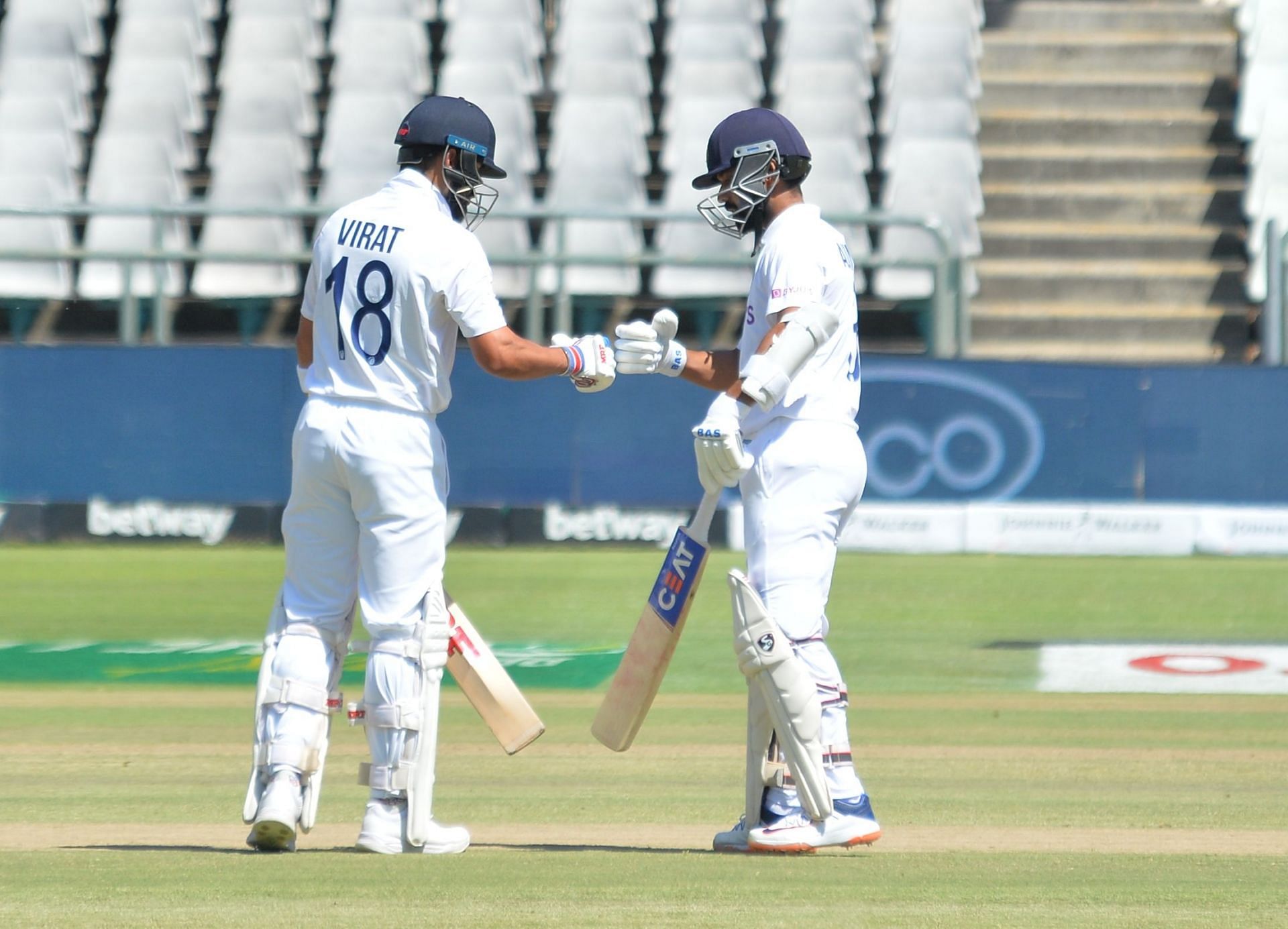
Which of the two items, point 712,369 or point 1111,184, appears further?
point 1111,184

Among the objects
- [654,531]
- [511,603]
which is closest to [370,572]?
[511,603]

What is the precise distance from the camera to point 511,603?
11.1 m

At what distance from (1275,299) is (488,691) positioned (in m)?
12.1

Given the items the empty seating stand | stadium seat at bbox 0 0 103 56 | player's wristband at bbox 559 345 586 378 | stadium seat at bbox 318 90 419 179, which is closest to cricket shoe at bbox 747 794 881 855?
player's wristband at bbox 559 345 586 378

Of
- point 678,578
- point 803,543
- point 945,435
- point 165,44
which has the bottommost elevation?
point 678,578

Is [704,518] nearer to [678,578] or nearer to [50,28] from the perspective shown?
[678,578]

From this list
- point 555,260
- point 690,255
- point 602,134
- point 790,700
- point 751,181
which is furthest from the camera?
point 602,134

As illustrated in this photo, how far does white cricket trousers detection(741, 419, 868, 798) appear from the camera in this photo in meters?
4.78

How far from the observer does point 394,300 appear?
4695mm

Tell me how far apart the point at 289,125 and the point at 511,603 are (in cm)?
968

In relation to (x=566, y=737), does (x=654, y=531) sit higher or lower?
higher

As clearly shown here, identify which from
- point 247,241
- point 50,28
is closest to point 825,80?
point 247,241

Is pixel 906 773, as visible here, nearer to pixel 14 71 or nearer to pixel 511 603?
pixel 511 603

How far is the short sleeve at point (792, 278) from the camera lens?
482 centimetres
